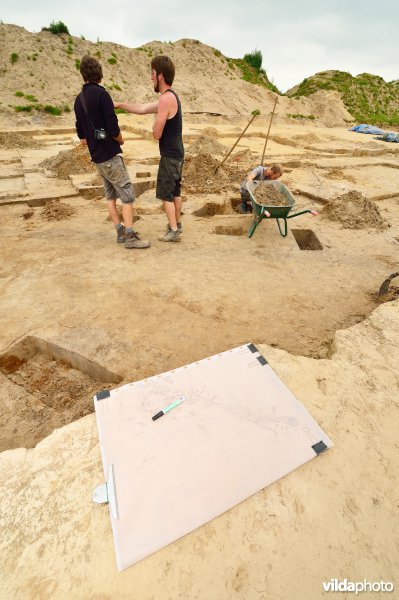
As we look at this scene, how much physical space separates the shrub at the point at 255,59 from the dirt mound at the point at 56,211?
3670cm

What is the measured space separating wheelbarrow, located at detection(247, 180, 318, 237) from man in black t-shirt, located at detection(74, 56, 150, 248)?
63.5 inches

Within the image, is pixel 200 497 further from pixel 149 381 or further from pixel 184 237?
pixel 184 237

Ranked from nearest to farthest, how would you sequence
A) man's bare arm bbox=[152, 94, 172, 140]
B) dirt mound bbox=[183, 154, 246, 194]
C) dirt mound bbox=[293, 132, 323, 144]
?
man's bare arm bbox=[152, 94, 172, 140] → dirt mound bbox=[183, 154, 246, 194] → dirt mound bbox=[293, 132, 323, 144]

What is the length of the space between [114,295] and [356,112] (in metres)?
36.4

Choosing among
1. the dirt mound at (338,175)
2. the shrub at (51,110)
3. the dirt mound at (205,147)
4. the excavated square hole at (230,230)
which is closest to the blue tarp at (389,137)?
the dirt mound at (338,175)

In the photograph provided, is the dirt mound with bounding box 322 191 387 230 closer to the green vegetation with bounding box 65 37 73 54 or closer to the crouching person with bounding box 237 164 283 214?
the crouching person with bounding box 237 164 283 214

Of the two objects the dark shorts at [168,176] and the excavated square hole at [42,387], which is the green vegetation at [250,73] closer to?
the dark shorts at [168,176]

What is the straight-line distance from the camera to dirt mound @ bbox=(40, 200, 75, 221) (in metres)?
5.05

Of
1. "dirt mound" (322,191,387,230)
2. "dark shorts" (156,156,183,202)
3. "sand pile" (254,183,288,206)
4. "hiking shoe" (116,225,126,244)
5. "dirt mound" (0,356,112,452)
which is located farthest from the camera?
"dirt mound" (322,191,387,230)

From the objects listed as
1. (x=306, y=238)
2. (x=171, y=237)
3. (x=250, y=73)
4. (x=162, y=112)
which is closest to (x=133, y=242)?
(x=171, y=237)

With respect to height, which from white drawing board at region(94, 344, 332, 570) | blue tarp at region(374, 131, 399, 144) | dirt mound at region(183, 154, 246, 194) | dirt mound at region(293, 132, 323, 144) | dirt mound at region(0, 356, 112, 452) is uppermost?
blue tarp at region(374, 131, 399, 144)

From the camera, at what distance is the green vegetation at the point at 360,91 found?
31.6m

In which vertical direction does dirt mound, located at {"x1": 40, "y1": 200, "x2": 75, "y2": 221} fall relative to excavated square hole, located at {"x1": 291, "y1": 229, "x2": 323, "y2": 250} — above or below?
above

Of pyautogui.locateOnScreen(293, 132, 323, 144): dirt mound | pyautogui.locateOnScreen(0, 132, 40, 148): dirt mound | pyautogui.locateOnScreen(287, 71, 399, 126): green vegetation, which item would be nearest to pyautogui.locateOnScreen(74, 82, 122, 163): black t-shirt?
pyautogui.locateOnScreen(0, 132, 40, 148): dirt mound
